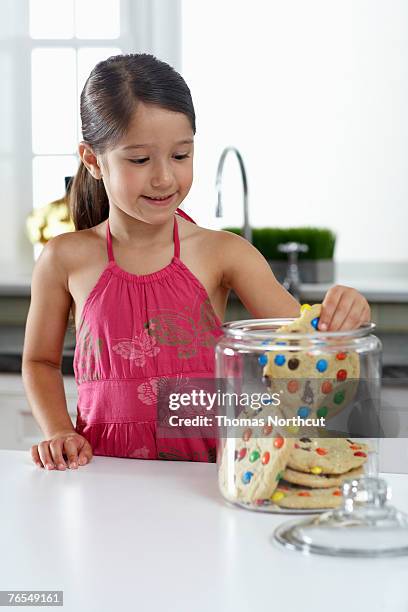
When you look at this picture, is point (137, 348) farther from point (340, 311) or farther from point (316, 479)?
point (316, 479)

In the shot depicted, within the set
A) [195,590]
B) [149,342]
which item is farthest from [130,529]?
[149,342]

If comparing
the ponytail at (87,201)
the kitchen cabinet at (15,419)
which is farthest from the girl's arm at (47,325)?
the kitchen cabinet at (15,419)

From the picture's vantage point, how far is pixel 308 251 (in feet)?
9.95

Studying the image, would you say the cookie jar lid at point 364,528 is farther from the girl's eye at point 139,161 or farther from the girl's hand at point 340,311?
the girl's eye at point 139,161

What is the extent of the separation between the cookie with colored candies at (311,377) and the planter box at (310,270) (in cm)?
201

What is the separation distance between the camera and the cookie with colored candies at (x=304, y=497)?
95cm

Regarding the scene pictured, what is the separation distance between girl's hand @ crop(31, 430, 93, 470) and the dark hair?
1.46ft

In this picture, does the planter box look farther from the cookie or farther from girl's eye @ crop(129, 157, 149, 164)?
the cookie

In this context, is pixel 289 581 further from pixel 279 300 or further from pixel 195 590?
pixel 279 300

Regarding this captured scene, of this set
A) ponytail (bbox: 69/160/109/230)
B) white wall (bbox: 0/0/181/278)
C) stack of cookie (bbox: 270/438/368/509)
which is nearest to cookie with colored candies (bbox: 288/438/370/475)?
stack of cookie (bbox: 270/438/368/509)

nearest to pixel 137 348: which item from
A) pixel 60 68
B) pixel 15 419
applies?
pixel 15 419

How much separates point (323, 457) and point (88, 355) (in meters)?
0.64

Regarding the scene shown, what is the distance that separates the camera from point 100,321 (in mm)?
1510

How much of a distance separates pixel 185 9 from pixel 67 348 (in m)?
1.24
